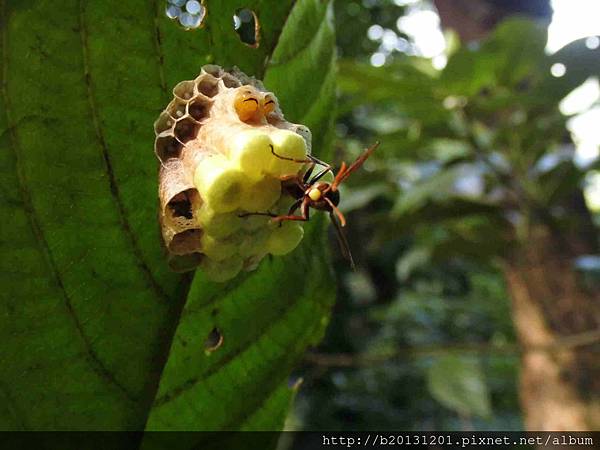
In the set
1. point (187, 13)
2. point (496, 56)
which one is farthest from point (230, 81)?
point (496, 56)

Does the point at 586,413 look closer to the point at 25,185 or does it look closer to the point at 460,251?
the point at 460,251

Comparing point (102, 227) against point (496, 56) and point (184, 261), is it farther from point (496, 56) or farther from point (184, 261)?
point (496, 56)

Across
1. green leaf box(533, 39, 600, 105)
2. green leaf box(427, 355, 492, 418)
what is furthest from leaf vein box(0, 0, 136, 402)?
green leaf box(427, 355, 492, 418)

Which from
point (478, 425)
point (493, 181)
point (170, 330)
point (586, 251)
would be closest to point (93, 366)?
point (170, 330)

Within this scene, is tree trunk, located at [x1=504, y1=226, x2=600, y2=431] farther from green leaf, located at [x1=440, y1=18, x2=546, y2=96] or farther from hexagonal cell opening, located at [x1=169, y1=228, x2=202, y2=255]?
hexagonal cell opening, located at [x1=169, y1=228, x2=202, y2=255]

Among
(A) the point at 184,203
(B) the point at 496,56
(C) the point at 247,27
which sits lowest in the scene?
(A) the point at 184,203

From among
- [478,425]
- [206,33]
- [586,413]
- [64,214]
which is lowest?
[478,425]
